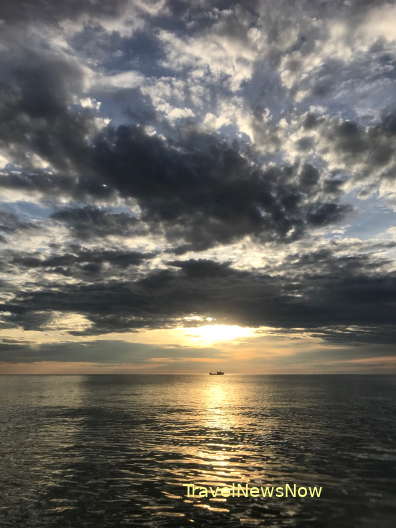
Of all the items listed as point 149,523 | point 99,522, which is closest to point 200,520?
point 149,523

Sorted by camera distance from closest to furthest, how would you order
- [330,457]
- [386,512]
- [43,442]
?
[386,512]
[330,457]
[43,442]

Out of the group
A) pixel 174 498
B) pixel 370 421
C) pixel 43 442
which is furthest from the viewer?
pixel 370 421

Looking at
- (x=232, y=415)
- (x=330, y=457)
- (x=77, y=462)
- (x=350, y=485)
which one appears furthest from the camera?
(x=232, y=415)

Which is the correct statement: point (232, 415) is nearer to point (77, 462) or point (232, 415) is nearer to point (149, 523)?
point (77, 462)

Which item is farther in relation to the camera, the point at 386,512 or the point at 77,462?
the point at 77,462

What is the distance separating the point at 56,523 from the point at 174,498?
7279mm

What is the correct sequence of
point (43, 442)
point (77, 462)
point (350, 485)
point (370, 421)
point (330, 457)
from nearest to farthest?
point (350, 485)
point (77, 462)
point (330, 457)
point (43, 442)
point (370, 421)

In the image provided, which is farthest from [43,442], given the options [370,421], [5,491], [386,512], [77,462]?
[370,421]

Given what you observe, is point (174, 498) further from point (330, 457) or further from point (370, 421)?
point (370, 421)

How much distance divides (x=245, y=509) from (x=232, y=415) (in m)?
49.2

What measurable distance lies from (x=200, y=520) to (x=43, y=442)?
2851 centimetres

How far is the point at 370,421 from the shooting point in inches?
2276

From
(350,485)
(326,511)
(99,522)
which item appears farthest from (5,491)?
(350,485)

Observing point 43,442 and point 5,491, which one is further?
point 43,442
